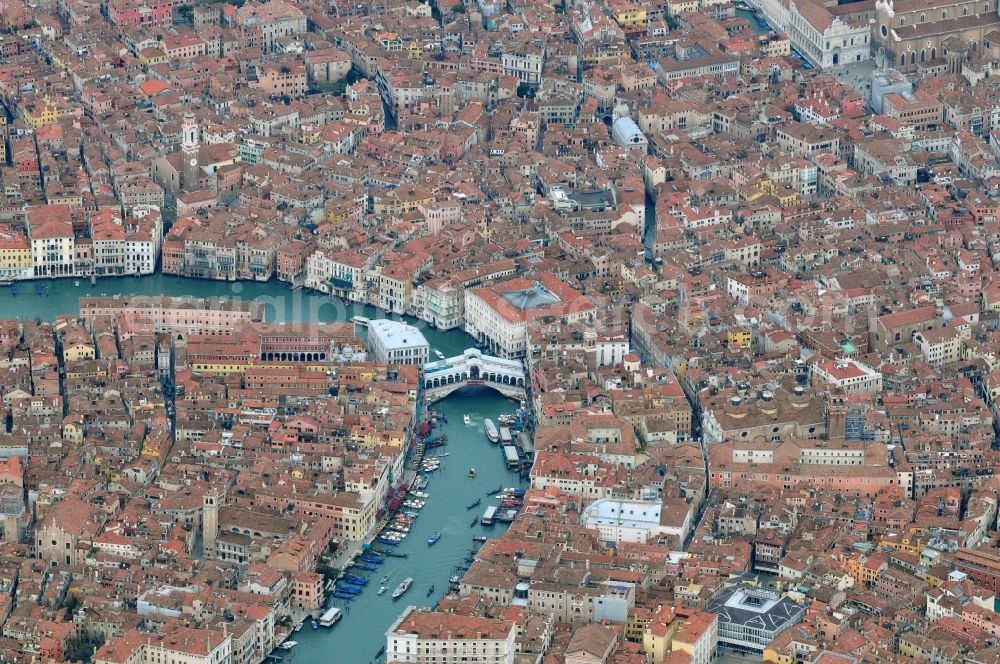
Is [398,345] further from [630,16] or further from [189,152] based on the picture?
[630,16]

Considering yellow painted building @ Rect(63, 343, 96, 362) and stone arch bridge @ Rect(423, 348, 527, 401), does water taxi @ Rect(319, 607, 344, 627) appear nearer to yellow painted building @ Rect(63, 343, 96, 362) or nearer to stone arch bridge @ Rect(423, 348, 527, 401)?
stone arch bridge @ Rect(423, 348, 527, 401)

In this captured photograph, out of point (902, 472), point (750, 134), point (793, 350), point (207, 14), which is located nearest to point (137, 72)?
point (207, 14)

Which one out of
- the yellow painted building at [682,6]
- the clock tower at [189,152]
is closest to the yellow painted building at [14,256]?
the clock tower at [189,152]

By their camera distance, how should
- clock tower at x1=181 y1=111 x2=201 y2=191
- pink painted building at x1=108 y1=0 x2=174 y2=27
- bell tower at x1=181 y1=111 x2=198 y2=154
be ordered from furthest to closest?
pink painted building at x1=108 y1=0 x2=174 y2=27 → bell tower at x1=181 y1=111 x2=198 y2=154 → clock tower at x1=181 y1=111 x2=201 y2=191

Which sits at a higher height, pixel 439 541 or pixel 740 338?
pixel 740 338

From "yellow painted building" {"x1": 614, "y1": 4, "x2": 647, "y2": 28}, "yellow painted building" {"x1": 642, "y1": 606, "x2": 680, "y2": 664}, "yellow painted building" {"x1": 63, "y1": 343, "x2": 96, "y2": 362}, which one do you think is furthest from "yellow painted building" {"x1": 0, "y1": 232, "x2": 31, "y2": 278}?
"yellow painted building" {"x1": 642, "y1": 606, "x2": 680, "y2": 664}

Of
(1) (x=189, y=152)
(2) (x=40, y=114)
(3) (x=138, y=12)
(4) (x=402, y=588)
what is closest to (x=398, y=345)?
(4) (x=402, y=588)
